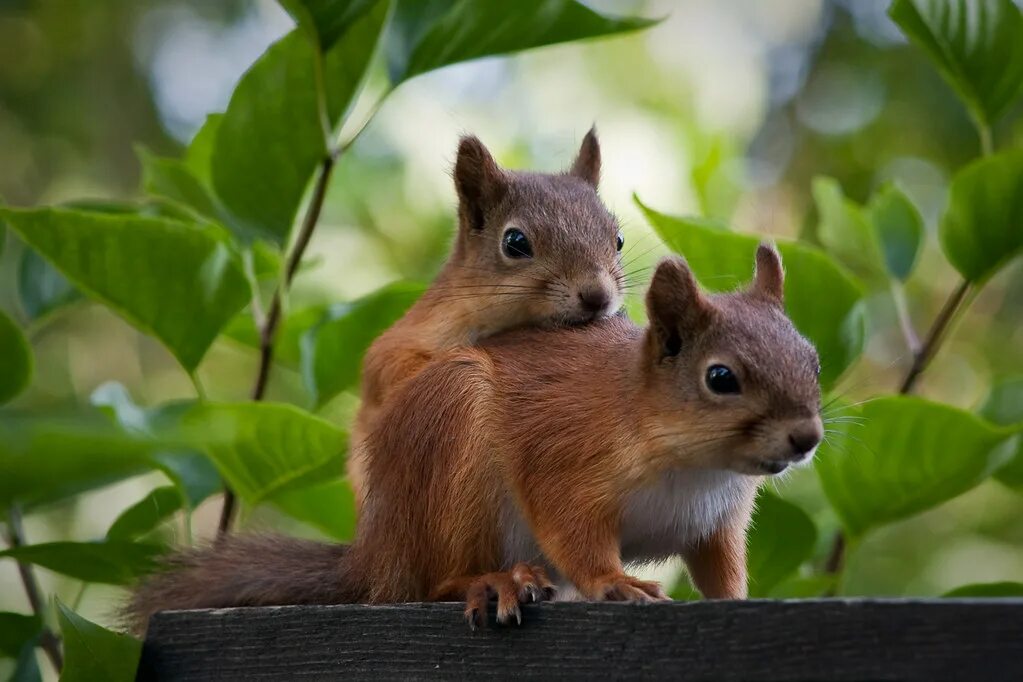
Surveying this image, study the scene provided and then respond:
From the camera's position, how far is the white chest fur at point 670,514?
4.66 ft

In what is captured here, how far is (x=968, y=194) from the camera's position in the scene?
1719 millimetres

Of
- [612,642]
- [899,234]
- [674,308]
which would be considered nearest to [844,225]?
[899,234]

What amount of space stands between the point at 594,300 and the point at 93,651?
0.76 meters

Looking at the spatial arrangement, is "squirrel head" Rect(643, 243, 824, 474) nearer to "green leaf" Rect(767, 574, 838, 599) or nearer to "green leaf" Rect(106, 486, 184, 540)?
"green leaf" Rect(767, 574, 838, 599)

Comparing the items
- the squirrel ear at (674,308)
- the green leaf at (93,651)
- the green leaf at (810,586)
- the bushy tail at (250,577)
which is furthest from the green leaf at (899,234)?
the green leaf at (93,651)

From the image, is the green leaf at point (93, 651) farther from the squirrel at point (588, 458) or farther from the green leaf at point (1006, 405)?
the green leaf at point (1006, 405)

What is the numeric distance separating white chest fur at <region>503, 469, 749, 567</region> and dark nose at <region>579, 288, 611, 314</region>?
0.35 m

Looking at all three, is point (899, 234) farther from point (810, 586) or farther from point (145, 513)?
point (145, 513)

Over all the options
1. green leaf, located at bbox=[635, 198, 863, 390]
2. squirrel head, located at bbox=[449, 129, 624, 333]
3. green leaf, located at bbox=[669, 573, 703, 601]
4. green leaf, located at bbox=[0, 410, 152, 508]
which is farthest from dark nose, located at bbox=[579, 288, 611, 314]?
green leaf, located at bbox=[0, 410, 152, 508]

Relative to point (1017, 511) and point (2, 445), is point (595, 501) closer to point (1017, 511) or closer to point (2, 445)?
point (2, 445)

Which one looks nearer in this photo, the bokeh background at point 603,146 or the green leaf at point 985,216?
the green leaf at point 985,216

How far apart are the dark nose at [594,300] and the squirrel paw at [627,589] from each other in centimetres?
47

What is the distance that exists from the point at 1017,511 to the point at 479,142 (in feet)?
11.0

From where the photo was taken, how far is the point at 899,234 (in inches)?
77.4
